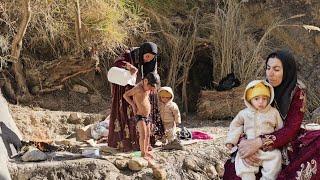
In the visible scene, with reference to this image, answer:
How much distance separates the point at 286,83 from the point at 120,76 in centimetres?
221

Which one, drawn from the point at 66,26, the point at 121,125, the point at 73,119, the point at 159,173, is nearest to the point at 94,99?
the point at 73,119

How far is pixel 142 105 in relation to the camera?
574 centimetres

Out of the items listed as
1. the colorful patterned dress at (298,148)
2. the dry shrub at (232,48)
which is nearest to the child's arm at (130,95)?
the colorful patterned dress at (298,148)

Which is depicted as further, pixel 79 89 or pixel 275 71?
pixel 79 89

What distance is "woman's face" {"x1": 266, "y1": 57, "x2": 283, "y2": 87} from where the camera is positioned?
12.8 feet

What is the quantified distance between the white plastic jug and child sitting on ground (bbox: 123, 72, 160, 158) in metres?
0.10

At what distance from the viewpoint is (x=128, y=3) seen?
27.4 feet

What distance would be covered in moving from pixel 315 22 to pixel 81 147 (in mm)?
5684

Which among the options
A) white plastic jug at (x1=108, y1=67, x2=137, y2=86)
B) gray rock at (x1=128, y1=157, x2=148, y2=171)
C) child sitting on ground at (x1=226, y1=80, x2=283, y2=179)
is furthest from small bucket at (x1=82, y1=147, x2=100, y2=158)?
child sitting on ground at (x1=226, y1=80, x2=283, y2=179)

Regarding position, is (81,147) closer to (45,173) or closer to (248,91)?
(45,173)

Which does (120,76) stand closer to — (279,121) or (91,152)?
(91,152)

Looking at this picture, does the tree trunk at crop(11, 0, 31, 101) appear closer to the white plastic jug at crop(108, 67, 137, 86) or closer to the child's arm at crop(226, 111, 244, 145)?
the white plastic jug at crop(108, 67, 137, 86)

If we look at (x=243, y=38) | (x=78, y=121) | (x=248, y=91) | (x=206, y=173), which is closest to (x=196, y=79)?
(x=243, y=38)

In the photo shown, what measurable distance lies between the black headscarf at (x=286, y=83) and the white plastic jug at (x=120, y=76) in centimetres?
210
